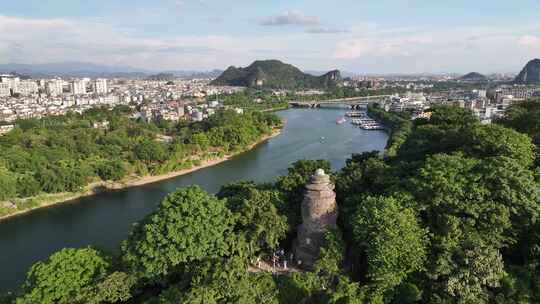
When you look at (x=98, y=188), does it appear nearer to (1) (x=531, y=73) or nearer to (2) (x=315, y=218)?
(2) (x=315, y=218)

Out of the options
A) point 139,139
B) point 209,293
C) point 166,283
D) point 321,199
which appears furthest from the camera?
point 139,139

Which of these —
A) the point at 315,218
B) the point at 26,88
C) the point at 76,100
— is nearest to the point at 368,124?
the point at 315,218

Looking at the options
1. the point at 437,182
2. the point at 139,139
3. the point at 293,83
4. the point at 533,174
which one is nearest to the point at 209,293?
the point at 437,182

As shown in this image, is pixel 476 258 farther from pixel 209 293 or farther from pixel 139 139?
pixel 139 139

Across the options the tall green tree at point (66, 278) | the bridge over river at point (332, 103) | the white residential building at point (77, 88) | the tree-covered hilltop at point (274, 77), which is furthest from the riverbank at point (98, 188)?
the tree-covered hilltop at point (274, 77)

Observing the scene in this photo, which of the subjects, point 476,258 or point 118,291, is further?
point 118,291

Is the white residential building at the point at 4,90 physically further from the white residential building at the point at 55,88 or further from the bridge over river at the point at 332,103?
the bridge over river at the point at 332,103

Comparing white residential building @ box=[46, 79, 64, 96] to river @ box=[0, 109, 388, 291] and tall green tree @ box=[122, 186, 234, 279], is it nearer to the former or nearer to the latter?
river @ box=[0, 109, 388, 291]
